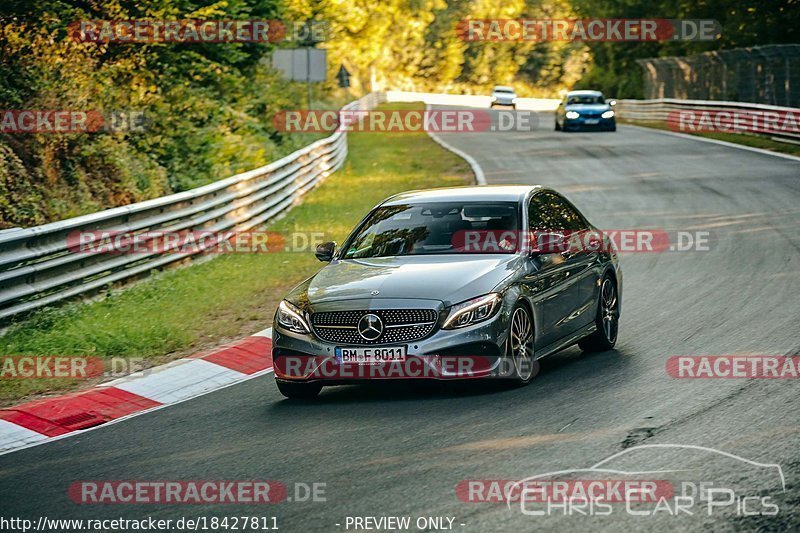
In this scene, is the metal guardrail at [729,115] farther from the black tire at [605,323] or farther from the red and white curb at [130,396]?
the red and white curb at [130,396]

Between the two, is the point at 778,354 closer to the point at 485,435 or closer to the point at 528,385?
the point at 528,385

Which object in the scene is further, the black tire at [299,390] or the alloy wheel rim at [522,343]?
the black tire at [299,390]

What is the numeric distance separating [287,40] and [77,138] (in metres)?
26.5

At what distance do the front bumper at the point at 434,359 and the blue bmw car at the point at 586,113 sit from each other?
3565cm

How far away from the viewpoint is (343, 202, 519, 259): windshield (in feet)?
33.1

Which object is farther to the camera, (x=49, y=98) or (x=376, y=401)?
(x=49, y=98)

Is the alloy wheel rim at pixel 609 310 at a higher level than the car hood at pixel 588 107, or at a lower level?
lower

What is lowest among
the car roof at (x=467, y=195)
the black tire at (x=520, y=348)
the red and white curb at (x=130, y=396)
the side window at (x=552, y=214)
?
the red and white curb at (x=130, y=396)

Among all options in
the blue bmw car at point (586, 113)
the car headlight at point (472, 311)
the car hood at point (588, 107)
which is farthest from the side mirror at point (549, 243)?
the car hood at point (588, 107)

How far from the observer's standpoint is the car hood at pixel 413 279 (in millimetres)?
9031

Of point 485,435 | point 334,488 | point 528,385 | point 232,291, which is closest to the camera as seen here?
point 334,488

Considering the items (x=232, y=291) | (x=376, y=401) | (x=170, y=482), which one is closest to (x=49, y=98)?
(x=232, y=291)

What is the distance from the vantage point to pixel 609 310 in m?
11.3

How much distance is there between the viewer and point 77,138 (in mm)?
18000
